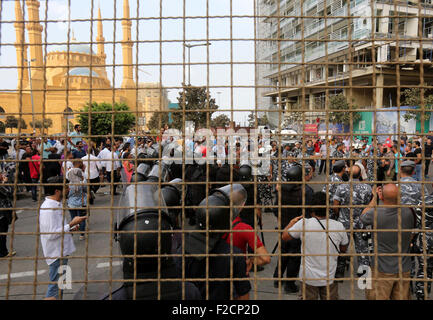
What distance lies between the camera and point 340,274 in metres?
4.53

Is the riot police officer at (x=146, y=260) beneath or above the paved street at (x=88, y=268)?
above

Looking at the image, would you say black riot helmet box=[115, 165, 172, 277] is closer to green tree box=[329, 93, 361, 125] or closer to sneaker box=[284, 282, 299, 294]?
green tree box=[329, 93, 361, 125]

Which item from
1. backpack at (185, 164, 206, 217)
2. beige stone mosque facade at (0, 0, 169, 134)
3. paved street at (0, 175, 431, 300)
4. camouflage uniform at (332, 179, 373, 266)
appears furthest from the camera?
backpack at (185, 164, 206, 217)

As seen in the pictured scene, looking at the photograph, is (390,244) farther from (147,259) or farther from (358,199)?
(147,259)

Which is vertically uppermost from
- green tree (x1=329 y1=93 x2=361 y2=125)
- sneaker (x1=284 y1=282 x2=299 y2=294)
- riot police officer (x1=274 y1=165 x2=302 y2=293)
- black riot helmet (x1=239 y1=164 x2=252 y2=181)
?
green tree (x1=329 y1=93 x2=361 y2=125)

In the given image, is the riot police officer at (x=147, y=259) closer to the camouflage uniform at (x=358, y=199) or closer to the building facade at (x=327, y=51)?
the building facade at (x=327, y=51)

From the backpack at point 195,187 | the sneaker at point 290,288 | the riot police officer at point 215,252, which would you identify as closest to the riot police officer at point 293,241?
the sneaker at point 290,288

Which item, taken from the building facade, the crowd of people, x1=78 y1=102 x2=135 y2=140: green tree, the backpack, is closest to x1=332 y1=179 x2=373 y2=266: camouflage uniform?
the crowd of people

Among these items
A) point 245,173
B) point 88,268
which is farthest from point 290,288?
point 88,268

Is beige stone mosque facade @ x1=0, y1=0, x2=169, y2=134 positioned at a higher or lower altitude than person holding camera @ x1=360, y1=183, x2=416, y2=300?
higher

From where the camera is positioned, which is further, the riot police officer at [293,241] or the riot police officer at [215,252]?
the riot police officer at [293,241]
